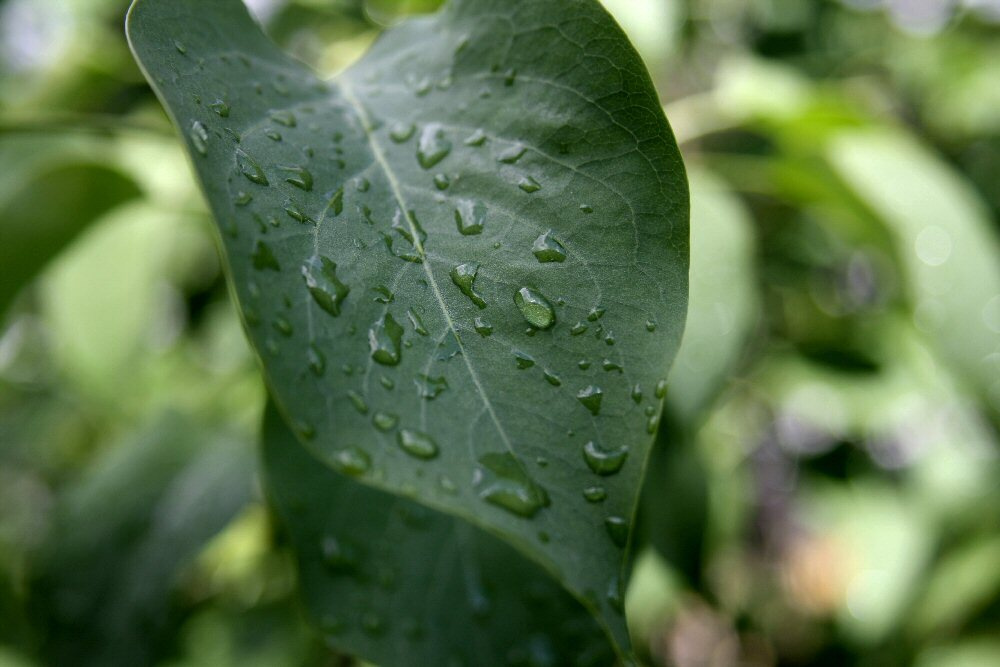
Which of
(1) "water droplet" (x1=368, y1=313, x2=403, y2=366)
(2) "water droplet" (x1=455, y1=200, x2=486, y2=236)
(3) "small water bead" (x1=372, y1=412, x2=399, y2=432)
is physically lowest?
(3) "small water bead" (x1=372, y1=412, x2=399, y2=432)

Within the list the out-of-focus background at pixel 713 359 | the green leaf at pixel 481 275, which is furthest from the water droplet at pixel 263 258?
the out-of-focus background at pixel 713 359

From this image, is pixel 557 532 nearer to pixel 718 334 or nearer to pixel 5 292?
pixel 718 334

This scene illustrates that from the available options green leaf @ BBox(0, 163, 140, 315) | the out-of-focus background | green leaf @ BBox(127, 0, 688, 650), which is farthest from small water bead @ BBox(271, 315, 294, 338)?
green leaf @ BBox(0, 163, 140, 315)

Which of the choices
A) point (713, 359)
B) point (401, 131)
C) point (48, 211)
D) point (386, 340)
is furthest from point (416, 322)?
point (48, 211)

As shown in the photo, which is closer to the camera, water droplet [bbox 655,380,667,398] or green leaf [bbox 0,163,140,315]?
water droplet [bbox 655,380,667,398]

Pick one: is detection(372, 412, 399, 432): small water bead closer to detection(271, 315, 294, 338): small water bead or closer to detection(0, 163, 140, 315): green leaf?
detection(271, 315, 294, 338): small water bead

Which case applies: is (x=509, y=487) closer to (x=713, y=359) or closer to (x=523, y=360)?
(x=523, y=360)

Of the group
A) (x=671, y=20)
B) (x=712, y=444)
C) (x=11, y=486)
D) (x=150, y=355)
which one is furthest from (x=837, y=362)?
(x=11, y=486)
